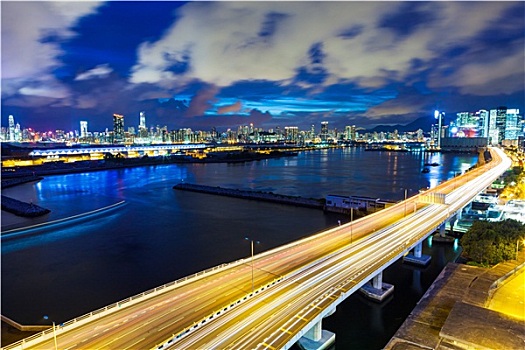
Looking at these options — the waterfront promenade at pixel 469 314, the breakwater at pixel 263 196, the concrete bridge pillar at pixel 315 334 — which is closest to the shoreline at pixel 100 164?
the breakwater at pixel 263 196

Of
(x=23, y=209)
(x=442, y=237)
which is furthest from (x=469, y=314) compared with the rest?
(x=23, y=209)

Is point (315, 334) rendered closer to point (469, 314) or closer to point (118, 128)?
point (469, 314)

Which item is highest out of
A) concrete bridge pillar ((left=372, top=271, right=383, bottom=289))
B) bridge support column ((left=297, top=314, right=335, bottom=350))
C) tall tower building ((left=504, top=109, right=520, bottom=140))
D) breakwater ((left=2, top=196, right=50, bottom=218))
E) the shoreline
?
tall tower building ((left=504, top=109, right=520, bottom=140))

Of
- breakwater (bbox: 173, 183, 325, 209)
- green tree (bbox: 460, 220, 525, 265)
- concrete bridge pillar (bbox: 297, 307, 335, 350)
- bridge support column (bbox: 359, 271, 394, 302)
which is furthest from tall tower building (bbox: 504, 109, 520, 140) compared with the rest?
concrete bridge pillar (bbox: 297, 307, 335, 350)

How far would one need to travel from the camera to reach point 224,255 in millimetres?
9305

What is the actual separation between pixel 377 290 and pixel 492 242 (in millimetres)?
3213

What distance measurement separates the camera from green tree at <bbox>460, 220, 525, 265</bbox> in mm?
7652

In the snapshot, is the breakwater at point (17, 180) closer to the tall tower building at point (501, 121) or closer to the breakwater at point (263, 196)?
the breakwater at point (263, 196)

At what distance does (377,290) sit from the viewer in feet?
23.1

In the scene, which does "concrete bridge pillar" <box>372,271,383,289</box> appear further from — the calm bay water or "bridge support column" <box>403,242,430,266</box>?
"bridge support column" <box>403,242,430,266</box>

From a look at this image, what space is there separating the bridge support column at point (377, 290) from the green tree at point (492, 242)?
2517mm

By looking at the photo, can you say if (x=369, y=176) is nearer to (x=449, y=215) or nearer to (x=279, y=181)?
(x=279, y=181)

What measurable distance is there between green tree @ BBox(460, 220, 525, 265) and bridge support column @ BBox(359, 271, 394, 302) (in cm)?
252

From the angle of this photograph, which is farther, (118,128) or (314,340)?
(118,128)
